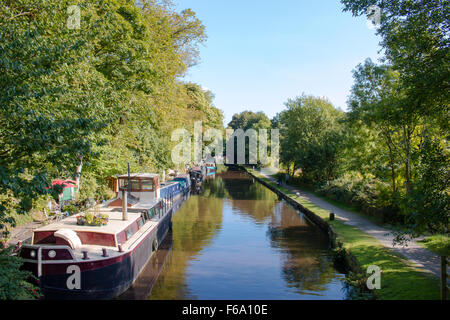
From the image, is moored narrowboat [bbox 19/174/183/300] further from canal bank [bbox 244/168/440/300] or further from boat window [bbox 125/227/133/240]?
canal bank [bbox 244/168/440/300]

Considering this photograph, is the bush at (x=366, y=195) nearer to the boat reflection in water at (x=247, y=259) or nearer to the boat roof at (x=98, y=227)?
the boat reflection in water at (x=247, y=259)

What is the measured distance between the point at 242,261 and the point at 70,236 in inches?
326

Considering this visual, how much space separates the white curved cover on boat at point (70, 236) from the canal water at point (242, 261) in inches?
94.2

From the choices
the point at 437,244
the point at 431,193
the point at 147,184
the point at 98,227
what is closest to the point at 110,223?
the point at 98,227

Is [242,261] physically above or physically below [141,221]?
below

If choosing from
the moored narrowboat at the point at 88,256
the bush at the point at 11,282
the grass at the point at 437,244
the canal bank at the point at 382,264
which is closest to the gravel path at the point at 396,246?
the grass at the point at 437,244

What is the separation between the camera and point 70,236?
1156 centimetres

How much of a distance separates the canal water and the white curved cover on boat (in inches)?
94.2

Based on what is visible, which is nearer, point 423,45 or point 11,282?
point 11,282

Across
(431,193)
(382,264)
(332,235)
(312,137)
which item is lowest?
(332,235)

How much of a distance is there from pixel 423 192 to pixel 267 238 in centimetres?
1300

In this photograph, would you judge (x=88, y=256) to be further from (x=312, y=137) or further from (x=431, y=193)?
(x=312, y=137)

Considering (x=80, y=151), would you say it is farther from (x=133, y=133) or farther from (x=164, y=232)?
(x=133, y=133)

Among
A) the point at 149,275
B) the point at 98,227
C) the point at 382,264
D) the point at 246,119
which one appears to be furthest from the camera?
the point at 246,119
